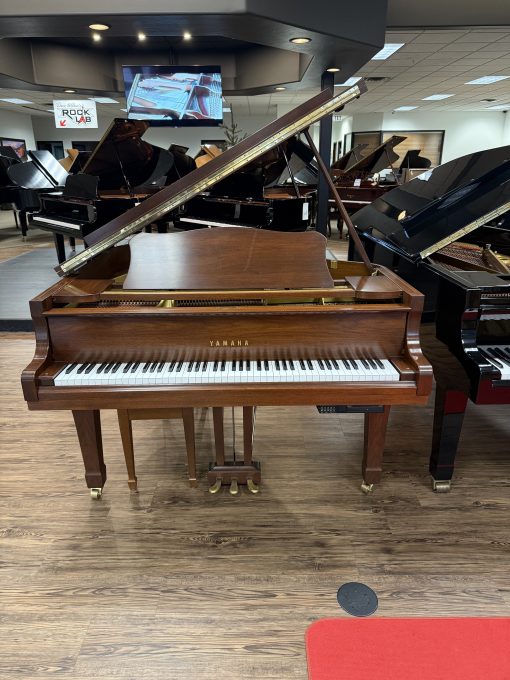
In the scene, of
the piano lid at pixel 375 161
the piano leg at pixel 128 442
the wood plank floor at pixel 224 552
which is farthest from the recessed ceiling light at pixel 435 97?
the piano leg at pixel 128 442

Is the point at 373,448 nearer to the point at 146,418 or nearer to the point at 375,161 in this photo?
the point at 146,418

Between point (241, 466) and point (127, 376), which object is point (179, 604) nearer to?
point (241, 466)

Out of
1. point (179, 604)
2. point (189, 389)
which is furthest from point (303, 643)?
point (189, 389)

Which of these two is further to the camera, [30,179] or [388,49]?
[30,179]

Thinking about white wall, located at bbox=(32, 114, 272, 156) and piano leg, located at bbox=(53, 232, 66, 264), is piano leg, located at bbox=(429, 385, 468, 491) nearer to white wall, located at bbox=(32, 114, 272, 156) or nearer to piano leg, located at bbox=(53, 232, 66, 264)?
piano leg, located at bbox=(53, 232, 66, 264)

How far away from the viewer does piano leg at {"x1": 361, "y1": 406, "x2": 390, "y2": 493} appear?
226 cm

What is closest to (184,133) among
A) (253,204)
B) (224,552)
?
(253,204)

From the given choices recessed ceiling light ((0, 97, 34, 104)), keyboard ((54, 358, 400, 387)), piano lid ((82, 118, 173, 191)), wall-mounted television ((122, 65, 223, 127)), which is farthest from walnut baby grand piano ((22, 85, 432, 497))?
recessed ceiling light ((0, 97, 34, 104))

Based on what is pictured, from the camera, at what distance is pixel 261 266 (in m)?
2.01

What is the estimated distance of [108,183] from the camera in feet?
22.9

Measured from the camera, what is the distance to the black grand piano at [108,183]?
19.5ft

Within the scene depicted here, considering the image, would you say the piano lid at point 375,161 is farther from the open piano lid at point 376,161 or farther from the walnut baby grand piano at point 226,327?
the walnut baby grand piano at point 226,327

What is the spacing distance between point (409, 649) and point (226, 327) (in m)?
1.29

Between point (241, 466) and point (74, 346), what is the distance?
105 cm
